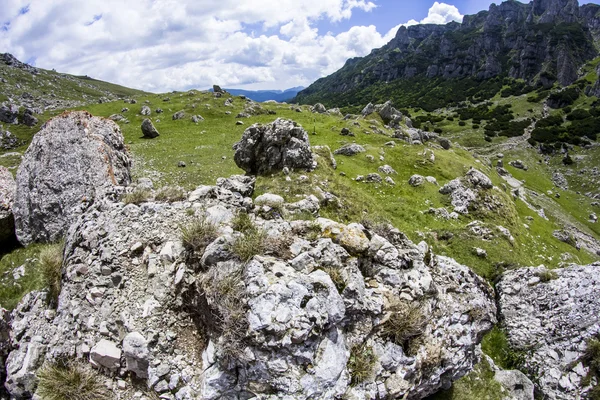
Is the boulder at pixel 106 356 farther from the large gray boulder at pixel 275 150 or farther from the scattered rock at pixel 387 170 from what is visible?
the scattered rock at pixel 387 170

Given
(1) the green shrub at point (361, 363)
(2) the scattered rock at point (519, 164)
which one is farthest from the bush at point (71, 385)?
(2) the scattered rock at point (519, 164)

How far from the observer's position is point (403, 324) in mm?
9039

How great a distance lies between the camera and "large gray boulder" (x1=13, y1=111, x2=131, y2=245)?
62.5 ft

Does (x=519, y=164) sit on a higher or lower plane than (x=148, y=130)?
lower

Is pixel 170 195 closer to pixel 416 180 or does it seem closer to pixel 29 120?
pixel 416 180

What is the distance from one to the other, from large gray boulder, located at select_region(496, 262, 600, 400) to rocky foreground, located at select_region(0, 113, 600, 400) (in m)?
6.08

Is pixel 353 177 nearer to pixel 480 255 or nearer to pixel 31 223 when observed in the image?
pixel 480 255

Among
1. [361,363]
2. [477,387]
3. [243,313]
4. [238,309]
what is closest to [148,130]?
[238,309]

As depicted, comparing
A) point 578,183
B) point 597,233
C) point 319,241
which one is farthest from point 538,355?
point 578,183

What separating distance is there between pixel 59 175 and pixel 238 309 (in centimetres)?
1897

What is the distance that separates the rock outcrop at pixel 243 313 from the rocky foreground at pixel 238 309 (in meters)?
0.03

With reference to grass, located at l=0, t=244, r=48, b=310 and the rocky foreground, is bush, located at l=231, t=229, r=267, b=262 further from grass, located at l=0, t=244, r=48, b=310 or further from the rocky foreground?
grass, located at l=0, t=244, r=48, b=310

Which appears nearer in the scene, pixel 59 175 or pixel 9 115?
pixel 59 175

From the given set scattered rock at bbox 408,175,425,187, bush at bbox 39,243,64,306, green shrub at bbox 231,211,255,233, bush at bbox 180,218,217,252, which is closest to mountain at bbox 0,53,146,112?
scattered rock at bbox 408,175,425,187
